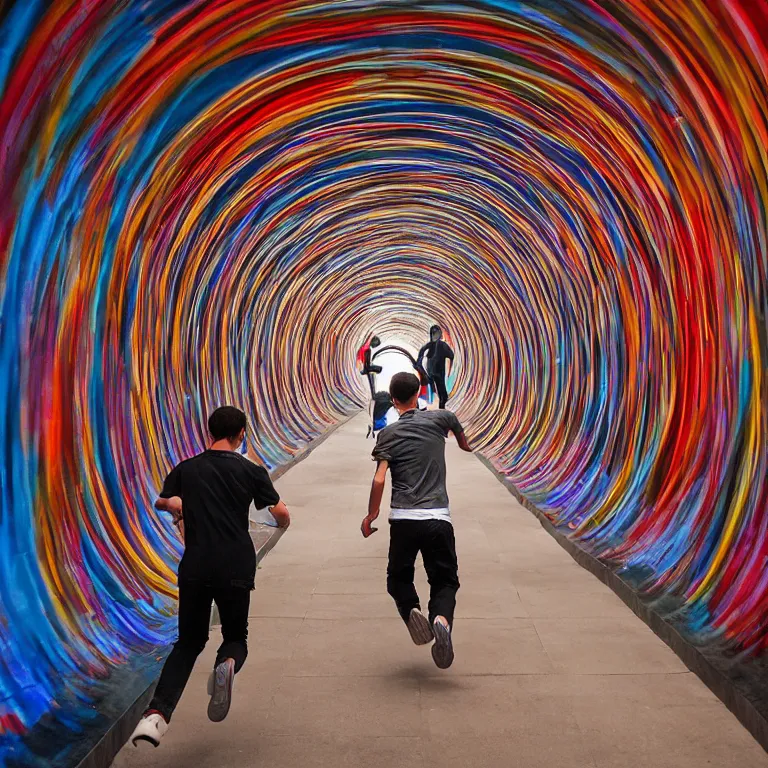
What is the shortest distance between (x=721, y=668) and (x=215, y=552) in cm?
295

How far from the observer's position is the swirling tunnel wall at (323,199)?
6566mm

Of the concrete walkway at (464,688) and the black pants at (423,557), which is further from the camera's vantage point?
the black pants at (423,557)

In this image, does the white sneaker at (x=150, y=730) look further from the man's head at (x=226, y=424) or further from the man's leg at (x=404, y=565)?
the man's leg at (x=404, y=565)

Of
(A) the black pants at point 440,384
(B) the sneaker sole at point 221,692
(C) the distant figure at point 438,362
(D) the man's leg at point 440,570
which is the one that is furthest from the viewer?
(C) the distant figure at point 438,362

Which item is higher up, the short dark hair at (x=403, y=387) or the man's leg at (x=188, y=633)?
the short dark hair at (x=403, y=387)

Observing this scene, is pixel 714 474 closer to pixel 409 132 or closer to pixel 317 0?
pixel 317 0

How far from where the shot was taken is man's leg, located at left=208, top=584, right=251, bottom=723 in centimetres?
565

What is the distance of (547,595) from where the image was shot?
382 inches

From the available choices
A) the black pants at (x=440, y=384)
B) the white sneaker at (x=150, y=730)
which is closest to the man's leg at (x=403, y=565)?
the white sneaker at (x=150, y=730)

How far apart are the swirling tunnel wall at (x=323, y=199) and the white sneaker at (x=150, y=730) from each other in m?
0.69

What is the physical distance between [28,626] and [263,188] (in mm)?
8298

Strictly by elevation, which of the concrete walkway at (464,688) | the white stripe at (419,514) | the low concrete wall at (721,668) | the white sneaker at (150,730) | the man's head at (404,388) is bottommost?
the concrete walkway at (464,688)

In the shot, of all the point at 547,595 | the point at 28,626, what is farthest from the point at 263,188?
the point at 28,626

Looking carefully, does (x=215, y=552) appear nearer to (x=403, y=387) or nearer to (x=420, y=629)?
(x=420, y=629)
